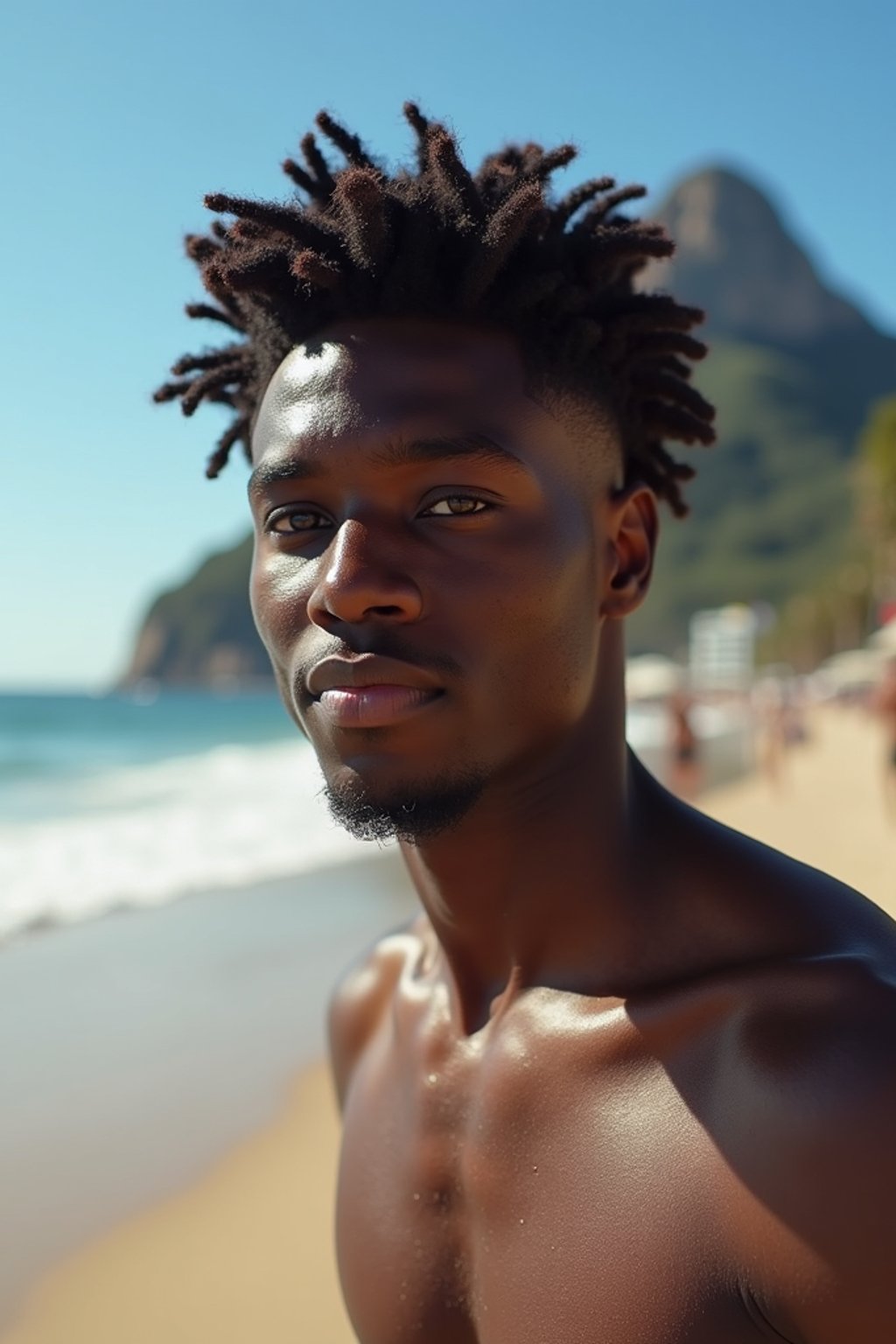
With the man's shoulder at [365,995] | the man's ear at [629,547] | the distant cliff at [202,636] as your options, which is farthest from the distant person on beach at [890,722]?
the distant cliff at [202,636]

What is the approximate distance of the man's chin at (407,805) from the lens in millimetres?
1454

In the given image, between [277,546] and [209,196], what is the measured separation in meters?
0.59

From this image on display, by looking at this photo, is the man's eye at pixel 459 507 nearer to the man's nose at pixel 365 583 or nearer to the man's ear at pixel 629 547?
the man's nose at pixel 365 583

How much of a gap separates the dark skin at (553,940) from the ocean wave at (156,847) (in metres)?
7.18

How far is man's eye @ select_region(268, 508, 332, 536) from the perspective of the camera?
5.10 ft

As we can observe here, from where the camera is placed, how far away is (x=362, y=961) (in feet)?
7.50

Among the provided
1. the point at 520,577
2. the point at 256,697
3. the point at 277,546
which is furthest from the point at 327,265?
the point at 256,697

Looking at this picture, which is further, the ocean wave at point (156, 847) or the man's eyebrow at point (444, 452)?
the ocean wave at point (156, 847)

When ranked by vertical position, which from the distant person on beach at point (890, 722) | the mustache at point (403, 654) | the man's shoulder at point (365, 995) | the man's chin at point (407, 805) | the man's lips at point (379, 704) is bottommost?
the distant person on beach at point (890, 722)

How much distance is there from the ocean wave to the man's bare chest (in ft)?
23.0

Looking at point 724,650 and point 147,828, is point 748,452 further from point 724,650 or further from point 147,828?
point 147,828

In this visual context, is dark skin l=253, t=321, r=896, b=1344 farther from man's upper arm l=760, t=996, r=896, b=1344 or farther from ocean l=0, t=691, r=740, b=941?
ocean l=0, t=691, r=740, b=941

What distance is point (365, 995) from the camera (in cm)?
219

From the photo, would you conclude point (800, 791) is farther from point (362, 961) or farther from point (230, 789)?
point (362, 961)
